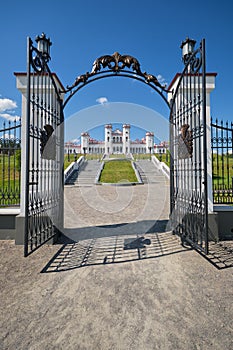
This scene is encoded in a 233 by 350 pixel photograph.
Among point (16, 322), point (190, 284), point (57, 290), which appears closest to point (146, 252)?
point (190, 284)

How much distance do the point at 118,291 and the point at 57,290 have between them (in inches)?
30.5

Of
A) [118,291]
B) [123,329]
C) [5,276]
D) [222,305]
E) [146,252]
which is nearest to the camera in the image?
[123,329]

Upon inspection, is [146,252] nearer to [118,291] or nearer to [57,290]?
[118,291]

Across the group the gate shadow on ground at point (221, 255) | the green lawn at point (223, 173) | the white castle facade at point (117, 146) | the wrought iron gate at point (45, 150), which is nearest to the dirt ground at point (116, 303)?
the gate shadow on ground at point (221, 255)

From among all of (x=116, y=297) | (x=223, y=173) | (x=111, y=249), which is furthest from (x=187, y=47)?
(x=116, y=297)

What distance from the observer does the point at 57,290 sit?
2361 mm

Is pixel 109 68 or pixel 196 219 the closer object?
pixel 196 219

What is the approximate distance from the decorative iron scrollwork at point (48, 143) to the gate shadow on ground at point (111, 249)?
71.9 inches

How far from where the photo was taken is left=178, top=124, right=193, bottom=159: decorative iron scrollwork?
380 cm

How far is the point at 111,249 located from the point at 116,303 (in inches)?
57.3

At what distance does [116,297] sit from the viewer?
2225mm

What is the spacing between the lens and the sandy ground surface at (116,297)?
1.67 meters

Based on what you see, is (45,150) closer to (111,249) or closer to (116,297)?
(111,249)

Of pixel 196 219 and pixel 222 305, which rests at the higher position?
pixel 196 219
